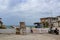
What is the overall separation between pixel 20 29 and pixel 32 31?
5562 mm

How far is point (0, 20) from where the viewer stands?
68.2 m

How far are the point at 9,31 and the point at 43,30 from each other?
9291 millimetres

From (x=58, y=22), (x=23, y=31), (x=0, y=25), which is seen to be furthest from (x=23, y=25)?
(x=58, y=22)

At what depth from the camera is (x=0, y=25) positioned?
6512 centimetres

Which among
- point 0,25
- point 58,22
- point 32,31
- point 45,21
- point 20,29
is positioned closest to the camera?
point 20,29

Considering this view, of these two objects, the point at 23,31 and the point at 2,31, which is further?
the point at 2,31

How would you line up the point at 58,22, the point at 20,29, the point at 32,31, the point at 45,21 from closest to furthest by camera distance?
the point at 20,29 < the point at 32,31 < the point at 58,22 < the point at 45,21

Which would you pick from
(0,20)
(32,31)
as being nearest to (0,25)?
(0,20)

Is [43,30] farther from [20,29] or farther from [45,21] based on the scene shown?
[45,21]

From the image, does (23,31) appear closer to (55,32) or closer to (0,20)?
(55,32)

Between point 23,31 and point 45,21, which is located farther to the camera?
point 45,21

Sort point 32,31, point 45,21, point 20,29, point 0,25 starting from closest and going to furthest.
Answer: point 20,29 → point 32,31 → point 0,25 → point 45,21

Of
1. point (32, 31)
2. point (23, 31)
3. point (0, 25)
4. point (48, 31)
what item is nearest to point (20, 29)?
point (23, 31)

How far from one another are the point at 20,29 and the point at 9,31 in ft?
19.4
